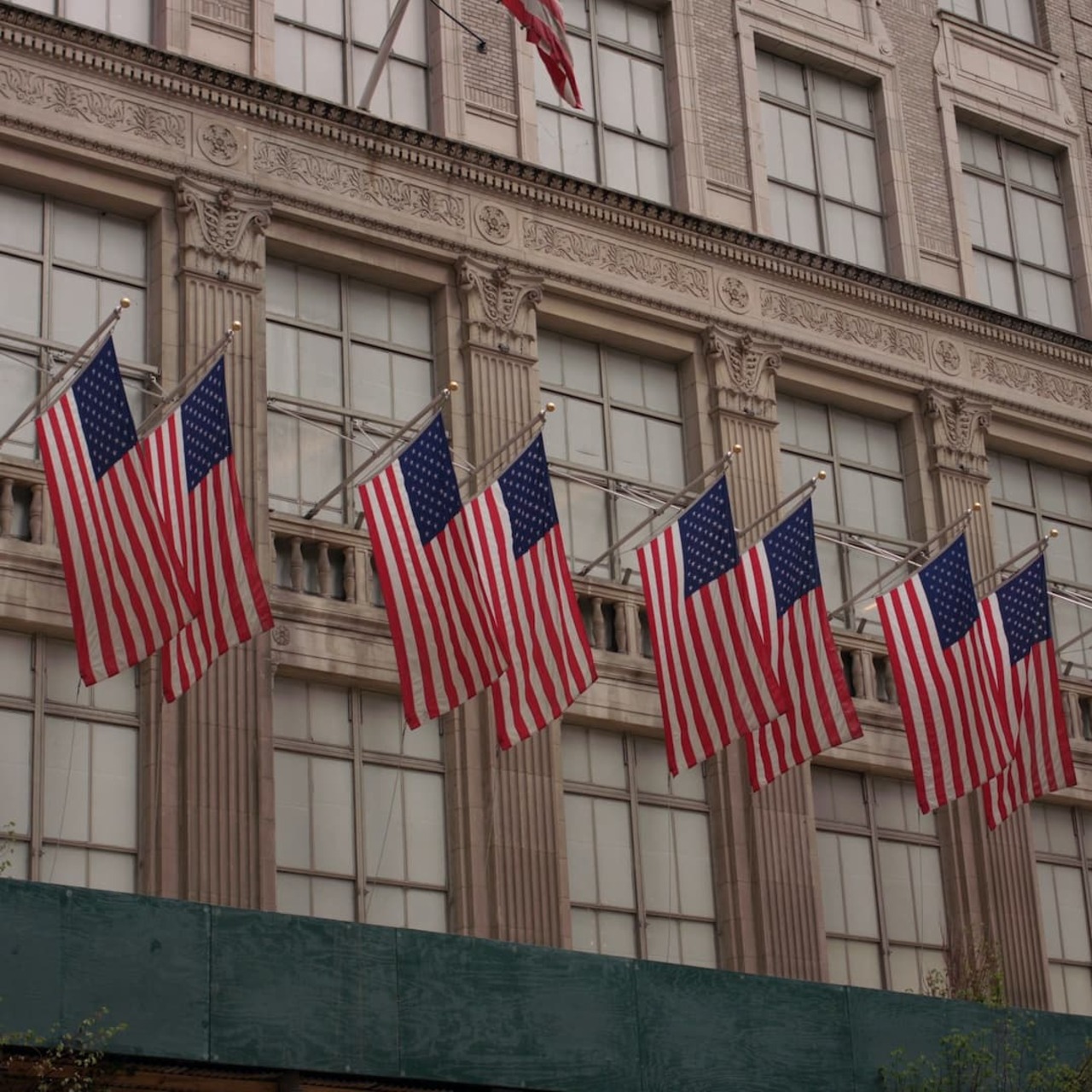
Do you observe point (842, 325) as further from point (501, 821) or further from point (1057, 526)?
point (501, 821)

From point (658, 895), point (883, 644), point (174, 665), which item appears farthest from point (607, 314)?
point (174, 665)

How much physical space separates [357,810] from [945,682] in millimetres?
7279

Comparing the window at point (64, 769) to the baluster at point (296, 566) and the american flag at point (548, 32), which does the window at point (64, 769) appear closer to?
the baluster at point (296, 566)

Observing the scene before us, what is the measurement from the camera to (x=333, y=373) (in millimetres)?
31156

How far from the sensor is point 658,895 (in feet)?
101

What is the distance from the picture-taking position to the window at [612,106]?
34719 mm

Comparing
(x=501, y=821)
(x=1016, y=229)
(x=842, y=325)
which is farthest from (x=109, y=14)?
(x=1016, y=229)

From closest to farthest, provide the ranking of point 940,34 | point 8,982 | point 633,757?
point 8,982, point 633,757, point 940,34

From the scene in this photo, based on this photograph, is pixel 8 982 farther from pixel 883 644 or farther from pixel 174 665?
pixel 883 644

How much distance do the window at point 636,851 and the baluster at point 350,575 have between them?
3.50 m

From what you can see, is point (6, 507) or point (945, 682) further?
point (945, 682)

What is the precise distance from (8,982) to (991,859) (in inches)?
645

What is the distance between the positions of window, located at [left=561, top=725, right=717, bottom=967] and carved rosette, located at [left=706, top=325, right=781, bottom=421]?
528cm

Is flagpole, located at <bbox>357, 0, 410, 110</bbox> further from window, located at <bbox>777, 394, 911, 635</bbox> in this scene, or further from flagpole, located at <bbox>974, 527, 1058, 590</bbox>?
flagpole, located at <bbox>974, 527, 1058, 590</bbox>
